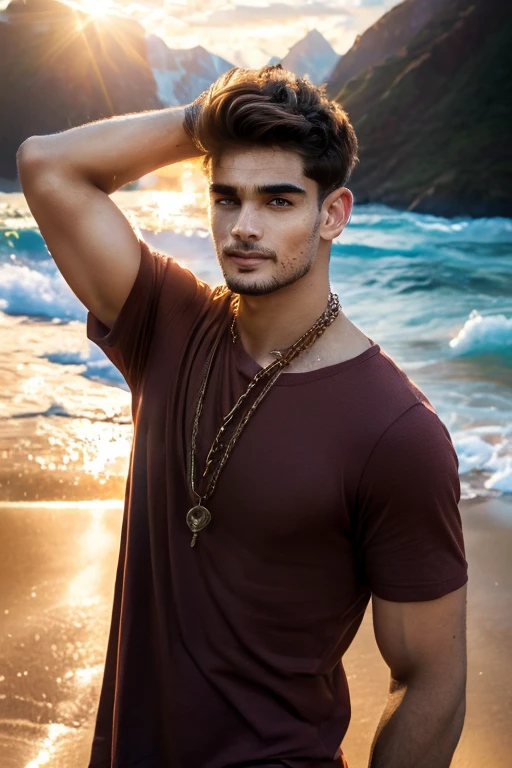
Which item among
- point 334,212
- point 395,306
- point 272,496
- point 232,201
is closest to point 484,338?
point 395,306

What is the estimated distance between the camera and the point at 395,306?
503 inches

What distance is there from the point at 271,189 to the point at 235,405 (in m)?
0.39

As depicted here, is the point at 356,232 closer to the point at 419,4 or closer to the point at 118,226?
the point at 419,4

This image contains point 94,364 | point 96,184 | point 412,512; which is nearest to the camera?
point 412,512

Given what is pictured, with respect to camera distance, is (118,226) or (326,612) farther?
(118,226)

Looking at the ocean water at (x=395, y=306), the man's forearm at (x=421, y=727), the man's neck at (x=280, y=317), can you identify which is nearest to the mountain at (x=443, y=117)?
the ocean water at (x=395, y=306)

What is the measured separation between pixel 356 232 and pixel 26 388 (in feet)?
37.6

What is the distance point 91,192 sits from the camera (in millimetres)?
1682

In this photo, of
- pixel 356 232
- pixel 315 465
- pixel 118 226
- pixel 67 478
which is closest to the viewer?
pixel 315 465

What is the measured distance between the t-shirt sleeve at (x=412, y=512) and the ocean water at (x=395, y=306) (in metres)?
2.17

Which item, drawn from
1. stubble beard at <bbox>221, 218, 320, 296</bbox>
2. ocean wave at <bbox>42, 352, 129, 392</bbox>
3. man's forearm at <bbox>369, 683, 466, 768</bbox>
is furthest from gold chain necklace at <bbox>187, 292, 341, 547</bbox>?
ocean wave at <bbox>42, 352, 129, 392</bbox>

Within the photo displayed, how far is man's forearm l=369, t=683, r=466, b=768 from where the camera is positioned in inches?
58.9

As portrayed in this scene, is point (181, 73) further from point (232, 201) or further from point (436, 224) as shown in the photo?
point (232, 201)

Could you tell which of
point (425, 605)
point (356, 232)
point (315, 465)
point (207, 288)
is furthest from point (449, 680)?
point (356, 232)
